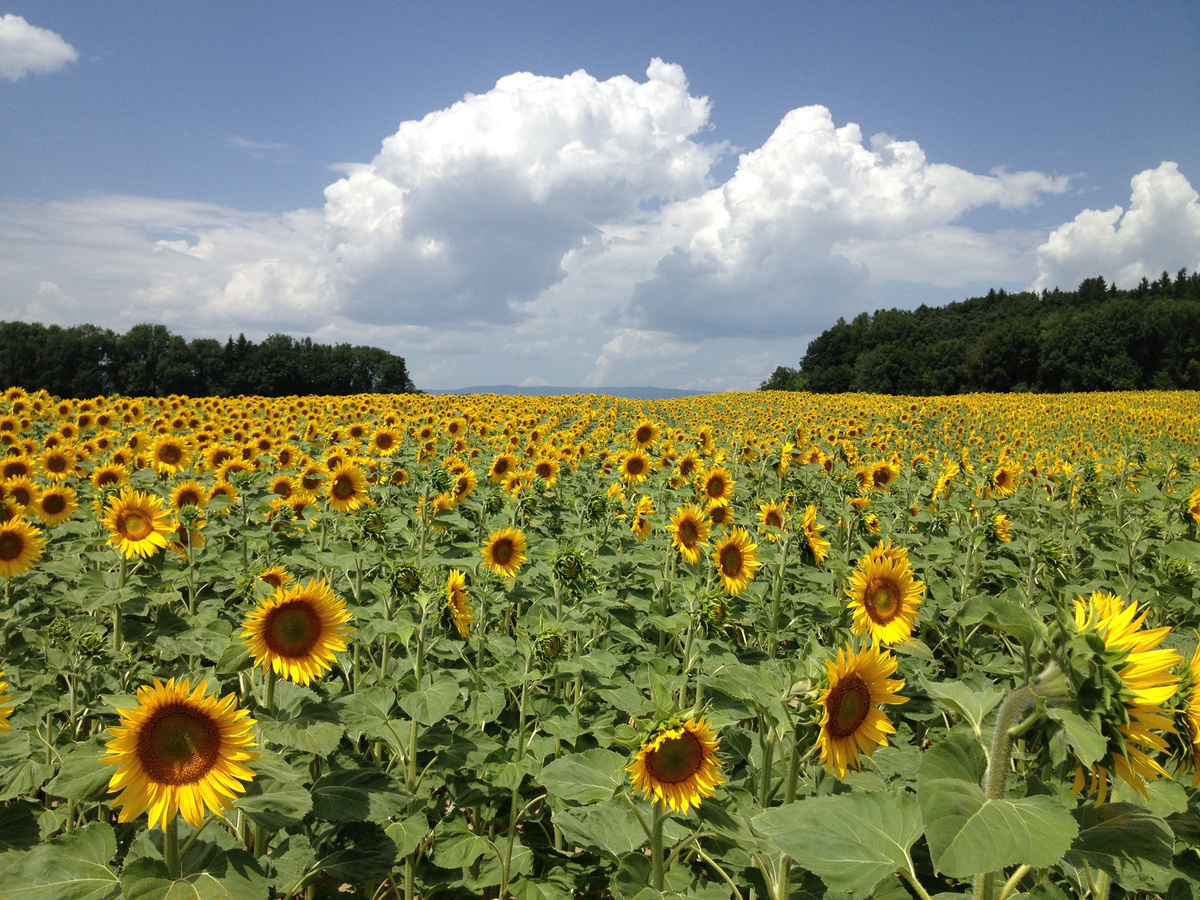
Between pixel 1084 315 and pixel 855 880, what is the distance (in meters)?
76.0

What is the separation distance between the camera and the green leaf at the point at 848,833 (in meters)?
1.34

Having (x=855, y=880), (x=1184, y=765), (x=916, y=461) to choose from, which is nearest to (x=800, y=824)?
(x=855, y=880)

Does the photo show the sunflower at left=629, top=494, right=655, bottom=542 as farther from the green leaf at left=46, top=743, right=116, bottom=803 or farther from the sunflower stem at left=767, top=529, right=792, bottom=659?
the green leaf at left=46, top=743, right=116, bottom=803

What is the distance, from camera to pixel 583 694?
11.7 feet

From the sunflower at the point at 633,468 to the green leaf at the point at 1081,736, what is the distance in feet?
19.0

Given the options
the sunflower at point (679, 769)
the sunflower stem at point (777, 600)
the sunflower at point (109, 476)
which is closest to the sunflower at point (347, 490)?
the sunflower at point (109, 476)

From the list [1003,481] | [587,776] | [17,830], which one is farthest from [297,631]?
[1003,481]

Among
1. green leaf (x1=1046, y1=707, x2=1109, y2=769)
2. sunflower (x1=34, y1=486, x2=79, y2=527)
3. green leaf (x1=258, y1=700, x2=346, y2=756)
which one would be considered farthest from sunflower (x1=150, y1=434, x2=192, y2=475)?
green leaf (x1=1046, y1=707, x2=1109, y2=769)

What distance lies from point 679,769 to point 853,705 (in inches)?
21.0

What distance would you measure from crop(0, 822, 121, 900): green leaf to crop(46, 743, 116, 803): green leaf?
0.08 metres

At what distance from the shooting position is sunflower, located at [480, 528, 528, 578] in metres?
4.16

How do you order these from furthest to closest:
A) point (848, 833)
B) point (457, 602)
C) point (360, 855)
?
1. point (457, 602)
2. point (360, 855)
3. point (848, 833)

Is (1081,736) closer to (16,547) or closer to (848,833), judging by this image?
(848,833)

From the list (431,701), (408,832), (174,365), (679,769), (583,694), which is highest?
(174,365)
